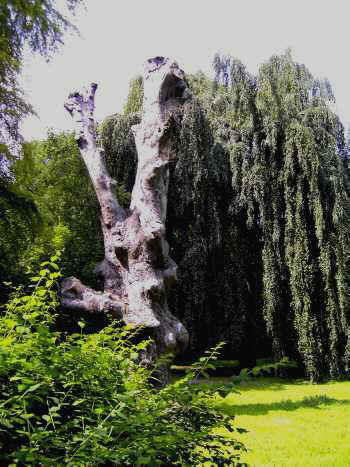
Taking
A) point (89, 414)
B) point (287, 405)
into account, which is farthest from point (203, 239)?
point (89, 414)

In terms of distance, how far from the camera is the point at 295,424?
5812 mm

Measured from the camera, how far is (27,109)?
5789 mm

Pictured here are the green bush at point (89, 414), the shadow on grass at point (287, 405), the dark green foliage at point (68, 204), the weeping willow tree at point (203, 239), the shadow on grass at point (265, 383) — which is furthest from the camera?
the weeping willow tree at point (203, 239)

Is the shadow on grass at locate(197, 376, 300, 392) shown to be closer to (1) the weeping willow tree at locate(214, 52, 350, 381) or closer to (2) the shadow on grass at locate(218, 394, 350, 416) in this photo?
(1) the weeping willow tree at locate(214, 52, 350, 381)

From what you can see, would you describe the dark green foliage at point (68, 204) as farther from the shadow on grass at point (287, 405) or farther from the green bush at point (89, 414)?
the green bush at point (89, 414)

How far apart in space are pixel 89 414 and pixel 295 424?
16.8 ft

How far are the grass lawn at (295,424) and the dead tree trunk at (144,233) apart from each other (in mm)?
1735

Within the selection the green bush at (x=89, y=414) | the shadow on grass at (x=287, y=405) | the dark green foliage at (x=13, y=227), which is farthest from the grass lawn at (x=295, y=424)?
the dark green foliage at (x=13, y=227)

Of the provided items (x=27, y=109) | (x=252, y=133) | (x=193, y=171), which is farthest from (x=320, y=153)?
(x=27, y=109)

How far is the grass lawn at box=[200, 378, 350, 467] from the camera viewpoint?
4.10 meters

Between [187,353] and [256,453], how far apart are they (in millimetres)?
7265

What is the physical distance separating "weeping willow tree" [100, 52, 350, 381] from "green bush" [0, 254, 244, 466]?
8427mm

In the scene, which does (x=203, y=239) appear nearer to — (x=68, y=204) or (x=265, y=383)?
(x=68, y=204)

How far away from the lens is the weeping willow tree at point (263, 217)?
32.7 feet
